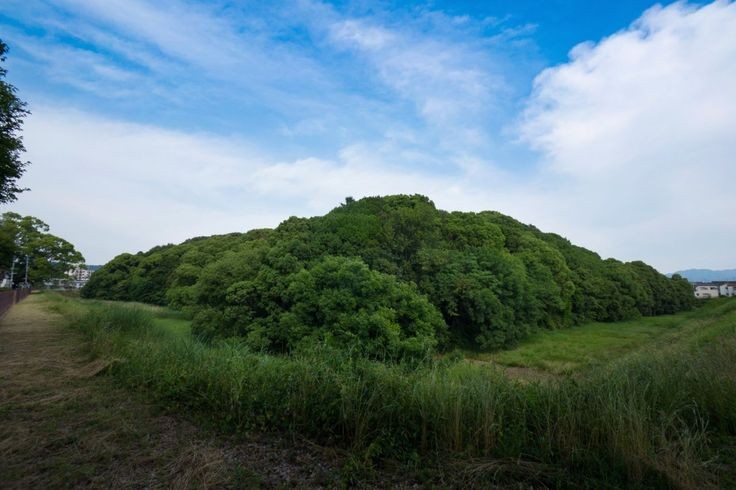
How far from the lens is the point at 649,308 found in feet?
141

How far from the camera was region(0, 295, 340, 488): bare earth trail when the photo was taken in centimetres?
297

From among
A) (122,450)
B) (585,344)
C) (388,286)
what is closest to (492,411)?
(122,450)

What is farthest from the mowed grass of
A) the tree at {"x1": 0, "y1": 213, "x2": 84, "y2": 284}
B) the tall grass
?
the tree at {"x1": 0, "y1": 213, "x2": 84, "y2": 284}

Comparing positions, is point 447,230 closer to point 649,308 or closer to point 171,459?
point 171,459

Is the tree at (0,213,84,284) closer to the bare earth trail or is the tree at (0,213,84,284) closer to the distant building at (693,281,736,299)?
the bare earth trail

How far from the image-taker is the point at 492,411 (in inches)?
140

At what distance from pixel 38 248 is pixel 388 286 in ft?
162

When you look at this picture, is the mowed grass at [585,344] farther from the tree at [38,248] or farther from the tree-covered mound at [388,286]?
the tree at [38,248]

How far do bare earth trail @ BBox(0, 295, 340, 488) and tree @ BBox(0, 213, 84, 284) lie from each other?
48.4m

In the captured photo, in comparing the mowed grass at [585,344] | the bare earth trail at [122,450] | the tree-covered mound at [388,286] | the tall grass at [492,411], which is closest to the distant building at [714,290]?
the tree-covered mound at [388,286]

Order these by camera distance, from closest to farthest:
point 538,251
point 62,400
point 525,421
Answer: point 525,421 → point 62,400 → point 538,251

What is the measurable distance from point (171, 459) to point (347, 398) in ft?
5.36

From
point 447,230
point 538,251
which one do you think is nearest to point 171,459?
point 447,230

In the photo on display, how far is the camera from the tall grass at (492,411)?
305 cm
